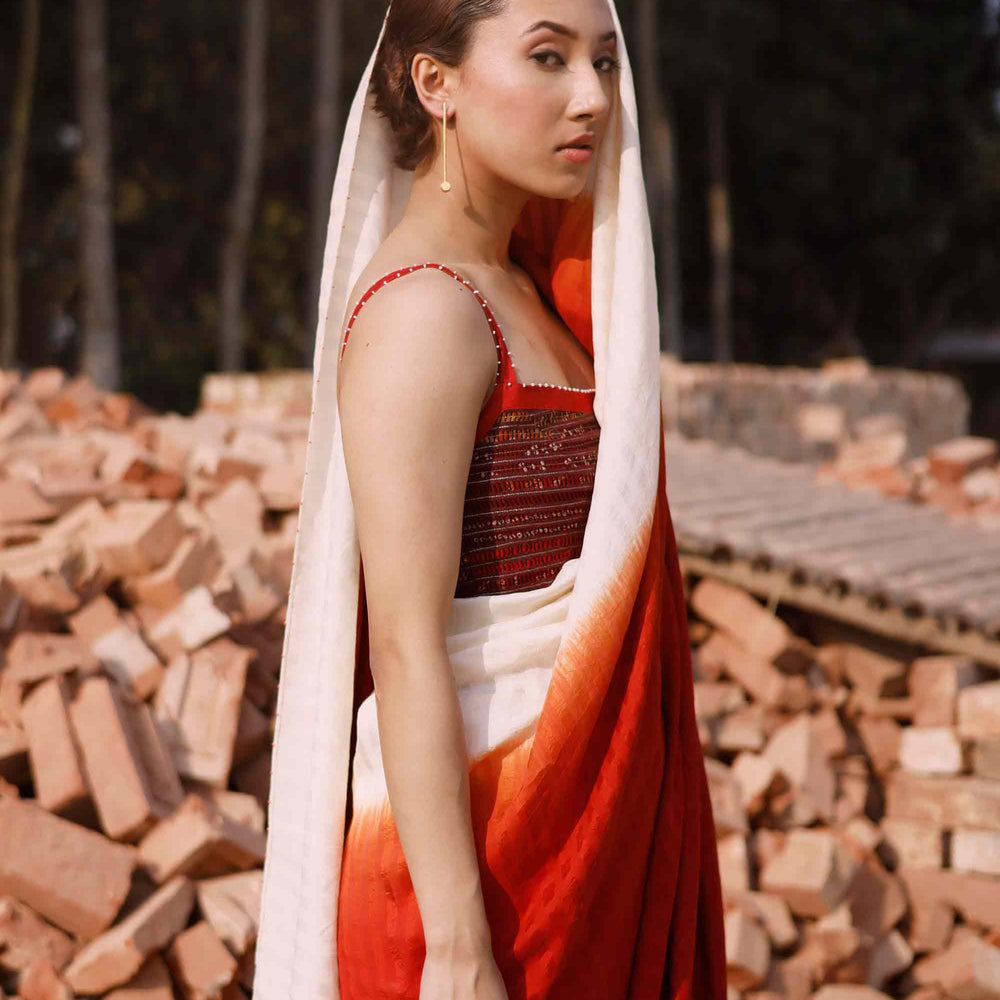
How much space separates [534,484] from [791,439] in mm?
10097

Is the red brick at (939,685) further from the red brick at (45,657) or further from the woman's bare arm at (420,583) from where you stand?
the woman's bare arm at (420,583)

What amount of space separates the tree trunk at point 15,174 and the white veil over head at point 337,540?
548 inches

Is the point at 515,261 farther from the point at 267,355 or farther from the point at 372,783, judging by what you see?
the point at 267,355

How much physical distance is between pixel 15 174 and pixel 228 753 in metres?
13.5

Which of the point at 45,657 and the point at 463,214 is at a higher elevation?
the point at 463,214

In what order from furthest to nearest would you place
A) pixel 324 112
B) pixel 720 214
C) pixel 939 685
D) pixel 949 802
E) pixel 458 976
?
pixel 720 214 → pixel 324 112 → pixel 939 685 → pixel 949 802 → pixel 458 976

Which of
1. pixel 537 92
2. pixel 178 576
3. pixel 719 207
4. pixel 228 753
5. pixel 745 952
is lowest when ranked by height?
pixel 745 952

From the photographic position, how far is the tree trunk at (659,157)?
20141mm

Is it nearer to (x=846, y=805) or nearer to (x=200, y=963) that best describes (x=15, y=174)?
(x=846, y=805)

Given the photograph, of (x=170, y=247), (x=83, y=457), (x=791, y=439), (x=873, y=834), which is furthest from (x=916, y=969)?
(x=170, y=247)

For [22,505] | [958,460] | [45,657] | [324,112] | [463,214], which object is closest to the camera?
[463,214]

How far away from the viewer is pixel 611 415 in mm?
1476

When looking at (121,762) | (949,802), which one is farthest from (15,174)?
(949,802)

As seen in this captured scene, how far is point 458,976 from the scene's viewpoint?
1.32 m
